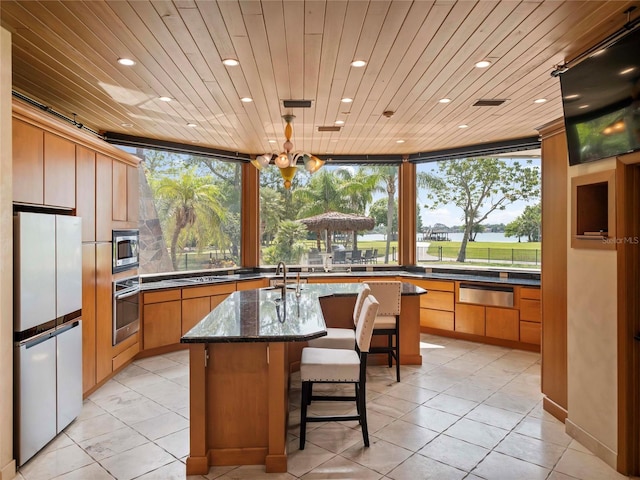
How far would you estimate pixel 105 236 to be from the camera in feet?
13.4

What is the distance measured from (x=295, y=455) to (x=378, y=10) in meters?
2.87

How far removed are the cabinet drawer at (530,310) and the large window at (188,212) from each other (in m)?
4.31

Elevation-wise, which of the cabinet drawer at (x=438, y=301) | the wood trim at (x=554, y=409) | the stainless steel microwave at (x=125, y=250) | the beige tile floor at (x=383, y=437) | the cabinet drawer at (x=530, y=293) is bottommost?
the beige tile floor at (x=383, y=437)

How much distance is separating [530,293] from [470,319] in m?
0.89

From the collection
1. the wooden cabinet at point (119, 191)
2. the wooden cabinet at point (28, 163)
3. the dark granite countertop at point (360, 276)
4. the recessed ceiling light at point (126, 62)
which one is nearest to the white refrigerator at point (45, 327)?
the wooden cabinet at point (28, 163)

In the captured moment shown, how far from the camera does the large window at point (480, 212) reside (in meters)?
6.24

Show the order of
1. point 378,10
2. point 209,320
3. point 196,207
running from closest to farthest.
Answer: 1. point 378,10
2. point 209,320
3. point 196,207

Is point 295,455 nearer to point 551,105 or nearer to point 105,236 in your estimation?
point 105,236

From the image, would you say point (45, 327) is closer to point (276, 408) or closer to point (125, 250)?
point (125, 250)

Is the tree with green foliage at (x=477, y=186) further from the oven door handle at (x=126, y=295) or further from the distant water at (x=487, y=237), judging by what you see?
the oven door handle at (x=126, y=295)

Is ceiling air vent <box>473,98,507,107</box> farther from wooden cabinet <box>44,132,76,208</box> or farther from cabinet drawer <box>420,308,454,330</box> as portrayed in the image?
wooden cabinet <box>44,132,76,208</box>

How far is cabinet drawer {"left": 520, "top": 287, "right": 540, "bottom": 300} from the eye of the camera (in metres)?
5.17

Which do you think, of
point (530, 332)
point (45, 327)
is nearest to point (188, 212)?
point (45, 327)

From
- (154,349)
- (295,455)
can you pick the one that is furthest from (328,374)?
(154,349)
